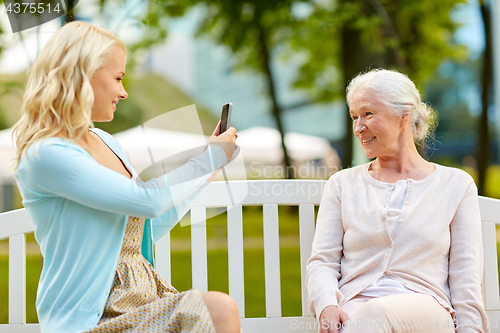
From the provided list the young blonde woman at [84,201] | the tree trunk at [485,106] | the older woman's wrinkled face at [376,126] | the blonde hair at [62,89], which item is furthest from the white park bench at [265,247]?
the tree trunk at [485,106]

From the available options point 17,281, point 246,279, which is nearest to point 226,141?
point 17,281

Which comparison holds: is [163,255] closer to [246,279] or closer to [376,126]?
[376,126]

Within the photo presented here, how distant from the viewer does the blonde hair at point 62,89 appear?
1.57 meters

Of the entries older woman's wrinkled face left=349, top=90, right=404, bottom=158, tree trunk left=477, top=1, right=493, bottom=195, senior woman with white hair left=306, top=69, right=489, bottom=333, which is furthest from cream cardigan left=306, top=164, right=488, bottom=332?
tree trunk left=477, top=1, right=493, bottom=195

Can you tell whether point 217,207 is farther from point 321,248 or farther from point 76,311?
point 76,311

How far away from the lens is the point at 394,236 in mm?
2111

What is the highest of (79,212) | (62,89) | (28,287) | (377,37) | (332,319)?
(377,37)

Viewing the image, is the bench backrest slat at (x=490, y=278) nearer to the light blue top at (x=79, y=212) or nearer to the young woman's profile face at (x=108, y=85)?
the light blue top at (x=79, y=212)

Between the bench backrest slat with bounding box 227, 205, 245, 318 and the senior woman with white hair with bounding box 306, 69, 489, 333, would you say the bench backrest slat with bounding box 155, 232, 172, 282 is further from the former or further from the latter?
the senior woman with white hair with bounding box 306, 69, 489, 333

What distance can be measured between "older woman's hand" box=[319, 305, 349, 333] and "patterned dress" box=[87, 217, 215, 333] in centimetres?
58

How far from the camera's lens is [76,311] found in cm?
157

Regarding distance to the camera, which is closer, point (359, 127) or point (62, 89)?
point (62, 89)

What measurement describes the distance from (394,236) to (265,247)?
65 centimetres

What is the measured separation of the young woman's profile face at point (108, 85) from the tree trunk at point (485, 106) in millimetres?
7475
